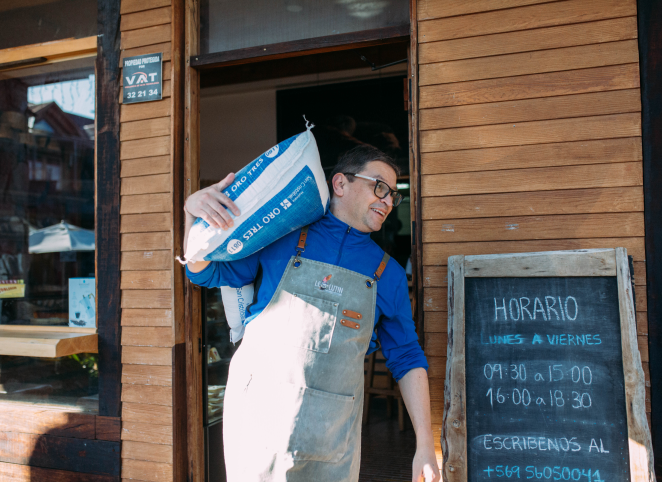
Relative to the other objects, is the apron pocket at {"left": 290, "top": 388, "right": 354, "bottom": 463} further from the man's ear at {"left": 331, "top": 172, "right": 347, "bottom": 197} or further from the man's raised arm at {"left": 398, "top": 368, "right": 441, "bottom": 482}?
the man's ear at {"left": 331, "top": 172, "right": 347, "bottom": 197}

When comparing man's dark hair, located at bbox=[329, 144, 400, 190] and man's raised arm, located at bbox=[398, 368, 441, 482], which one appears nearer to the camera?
man's raised arm, located at bbox=[398, 368, 441, 482]

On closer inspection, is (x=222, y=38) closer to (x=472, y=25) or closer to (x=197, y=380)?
(x=472, y=25)

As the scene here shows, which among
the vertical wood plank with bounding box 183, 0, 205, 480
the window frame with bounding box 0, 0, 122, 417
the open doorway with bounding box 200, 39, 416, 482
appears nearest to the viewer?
the vertical wood plank with bounding box 183, 0, 205, 480

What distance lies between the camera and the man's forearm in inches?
69.4

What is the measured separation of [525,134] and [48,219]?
3.61m

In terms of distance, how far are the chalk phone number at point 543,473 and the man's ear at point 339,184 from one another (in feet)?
3.99

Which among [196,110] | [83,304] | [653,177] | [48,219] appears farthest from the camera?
[48,219]

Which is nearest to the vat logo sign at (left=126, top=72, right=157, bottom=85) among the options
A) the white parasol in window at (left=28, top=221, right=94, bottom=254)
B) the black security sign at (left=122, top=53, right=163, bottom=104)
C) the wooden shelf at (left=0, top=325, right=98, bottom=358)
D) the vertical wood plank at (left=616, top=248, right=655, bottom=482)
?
the black security sign at (left=122, top=53, right=163, bottom=104)

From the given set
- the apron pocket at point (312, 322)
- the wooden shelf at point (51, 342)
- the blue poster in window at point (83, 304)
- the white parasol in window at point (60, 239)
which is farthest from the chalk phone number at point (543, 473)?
the white parasol in window at point (60, 239)

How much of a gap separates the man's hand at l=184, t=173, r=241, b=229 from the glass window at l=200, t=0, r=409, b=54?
51.2 inches

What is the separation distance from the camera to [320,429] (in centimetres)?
169

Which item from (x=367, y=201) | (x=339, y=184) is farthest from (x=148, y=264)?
(x=367, y=201)

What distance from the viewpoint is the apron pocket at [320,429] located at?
167cm

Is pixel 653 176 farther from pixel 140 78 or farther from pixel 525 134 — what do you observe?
pixel 140 78
